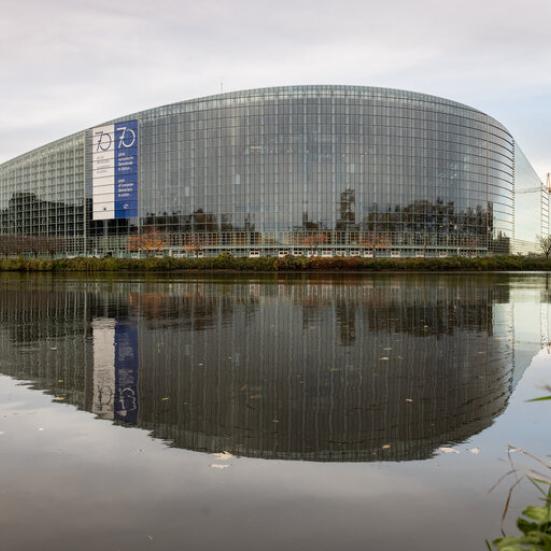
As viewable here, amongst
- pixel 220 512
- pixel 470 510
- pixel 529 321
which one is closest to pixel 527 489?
pixel 470 510

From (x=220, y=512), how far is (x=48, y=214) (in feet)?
512

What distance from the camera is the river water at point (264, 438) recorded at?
544 centimetres

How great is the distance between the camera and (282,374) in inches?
479

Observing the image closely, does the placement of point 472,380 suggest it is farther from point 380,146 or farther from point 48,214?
point 48,214

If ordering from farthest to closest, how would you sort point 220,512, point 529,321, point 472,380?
point 529,321, point 472,380, point 220,512

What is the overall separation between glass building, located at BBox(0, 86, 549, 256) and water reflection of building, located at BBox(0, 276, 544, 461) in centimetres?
10240

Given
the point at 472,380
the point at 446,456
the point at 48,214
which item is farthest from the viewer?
the point at 48,214

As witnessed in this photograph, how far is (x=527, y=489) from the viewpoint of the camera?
6.34m

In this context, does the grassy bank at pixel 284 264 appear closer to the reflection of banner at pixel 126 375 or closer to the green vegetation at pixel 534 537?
→ the reflection of banner at pixel 126 375

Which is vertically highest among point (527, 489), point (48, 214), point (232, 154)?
point (232, 154)

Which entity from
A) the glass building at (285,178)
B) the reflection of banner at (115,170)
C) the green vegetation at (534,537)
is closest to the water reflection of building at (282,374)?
the green vegetation at (534,537)

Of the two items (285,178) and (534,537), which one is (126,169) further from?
(534,537)

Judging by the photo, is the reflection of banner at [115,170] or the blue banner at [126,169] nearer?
the blue banner at [126,169]

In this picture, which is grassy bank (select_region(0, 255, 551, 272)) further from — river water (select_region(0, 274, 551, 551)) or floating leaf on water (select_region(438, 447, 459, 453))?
floating leaf on water (select_region(438, 447, 459, 453))
